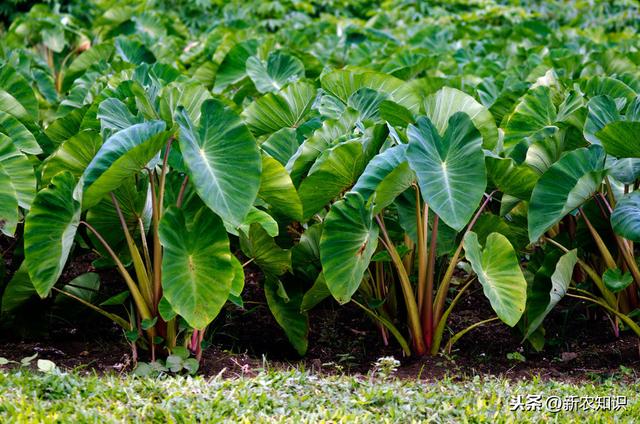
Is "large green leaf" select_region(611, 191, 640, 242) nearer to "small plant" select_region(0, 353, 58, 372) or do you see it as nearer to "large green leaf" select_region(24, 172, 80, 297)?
"large green leaf" select_region(24, 172, 80, 297)

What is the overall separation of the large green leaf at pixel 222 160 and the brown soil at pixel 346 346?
0.62 metres

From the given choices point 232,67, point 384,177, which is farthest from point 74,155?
point 232,67

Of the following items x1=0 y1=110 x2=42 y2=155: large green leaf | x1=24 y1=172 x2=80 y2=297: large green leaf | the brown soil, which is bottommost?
the brown soil

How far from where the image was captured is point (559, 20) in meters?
10.6

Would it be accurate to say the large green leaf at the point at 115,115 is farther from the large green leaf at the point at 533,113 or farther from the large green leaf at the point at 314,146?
the large green leaf at the point at 533,113

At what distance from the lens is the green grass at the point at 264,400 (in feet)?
7.80

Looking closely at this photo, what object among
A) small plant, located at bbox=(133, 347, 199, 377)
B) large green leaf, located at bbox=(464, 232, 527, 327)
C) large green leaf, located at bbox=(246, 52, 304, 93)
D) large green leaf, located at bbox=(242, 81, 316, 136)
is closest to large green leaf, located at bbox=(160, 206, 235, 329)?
small plant, located at bbox=(133, 347, 199, 377)

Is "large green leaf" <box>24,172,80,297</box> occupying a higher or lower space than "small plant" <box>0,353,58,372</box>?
higher

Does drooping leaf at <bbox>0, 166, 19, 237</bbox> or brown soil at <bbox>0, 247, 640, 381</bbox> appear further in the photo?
brown soil at <bbox>0, 247, 640, 381</bbox>

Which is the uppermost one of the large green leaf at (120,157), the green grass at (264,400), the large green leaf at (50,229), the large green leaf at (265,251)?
the large green leaf at (120,157)

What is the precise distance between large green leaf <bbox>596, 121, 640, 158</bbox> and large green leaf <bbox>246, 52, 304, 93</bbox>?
2151mm

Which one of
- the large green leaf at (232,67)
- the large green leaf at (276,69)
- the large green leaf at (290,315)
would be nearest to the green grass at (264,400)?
the large green leaf at (290,315)

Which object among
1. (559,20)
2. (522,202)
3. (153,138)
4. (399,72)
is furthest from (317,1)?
(153,138)

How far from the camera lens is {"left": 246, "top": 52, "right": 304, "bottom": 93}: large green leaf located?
15.5 ft
